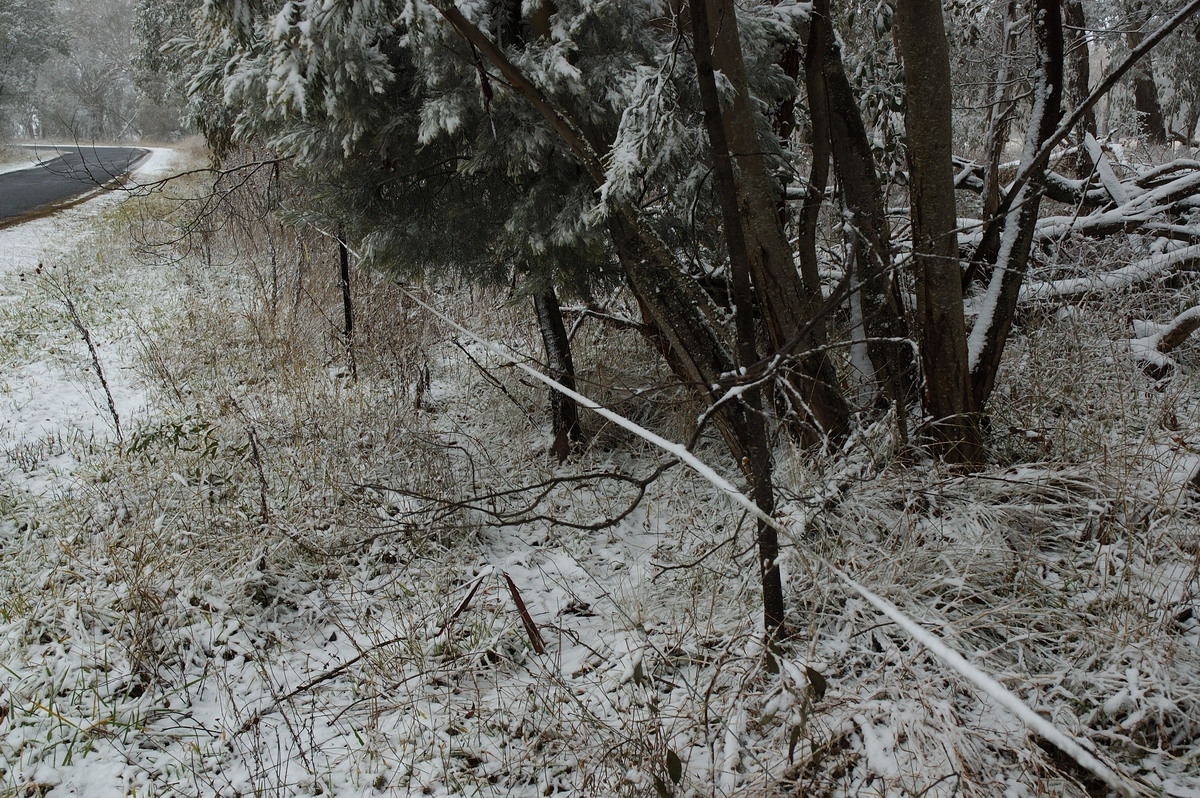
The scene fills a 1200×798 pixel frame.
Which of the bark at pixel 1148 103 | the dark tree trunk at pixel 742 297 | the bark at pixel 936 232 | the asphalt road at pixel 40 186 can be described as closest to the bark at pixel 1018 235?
the bark at pixel 936 232

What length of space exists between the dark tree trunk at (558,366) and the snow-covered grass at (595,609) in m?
Result: 0.17

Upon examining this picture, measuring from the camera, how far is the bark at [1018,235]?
10.3ft

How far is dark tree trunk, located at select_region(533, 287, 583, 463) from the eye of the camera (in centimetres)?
429

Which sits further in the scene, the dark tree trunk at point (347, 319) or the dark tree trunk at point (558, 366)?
the dark tree trunk at point (347, 319)

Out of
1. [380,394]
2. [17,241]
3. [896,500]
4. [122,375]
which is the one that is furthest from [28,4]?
[896,500]

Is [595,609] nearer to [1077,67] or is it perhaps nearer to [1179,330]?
[1179,330]

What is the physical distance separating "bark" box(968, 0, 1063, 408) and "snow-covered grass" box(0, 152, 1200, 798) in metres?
0.41

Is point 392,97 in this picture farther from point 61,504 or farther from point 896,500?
point 896,500

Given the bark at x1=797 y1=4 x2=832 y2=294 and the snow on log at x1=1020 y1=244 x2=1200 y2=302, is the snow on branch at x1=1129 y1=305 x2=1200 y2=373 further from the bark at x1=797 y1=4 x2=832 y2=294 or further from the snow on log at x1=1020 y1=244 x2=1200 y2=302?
the bark at x1=797 y1=4 x2=832 y2=294

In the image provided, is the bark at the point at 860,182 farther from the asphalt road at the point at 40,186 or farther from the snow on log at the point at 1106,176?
the asphalt road at the point at 40,186

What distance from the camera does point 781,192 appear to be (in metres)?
4.10

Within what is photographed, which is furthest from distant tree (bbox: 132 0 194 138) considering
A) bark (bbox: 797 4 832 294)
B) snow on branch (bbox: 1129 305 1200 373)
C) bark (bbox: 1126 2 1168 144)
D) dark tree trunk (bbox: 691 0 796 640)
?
bark (bbox: 1126 2 1168 144)

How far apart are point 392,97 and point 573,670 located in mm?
2851

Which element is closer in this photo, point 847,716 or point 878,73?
point 847,716
